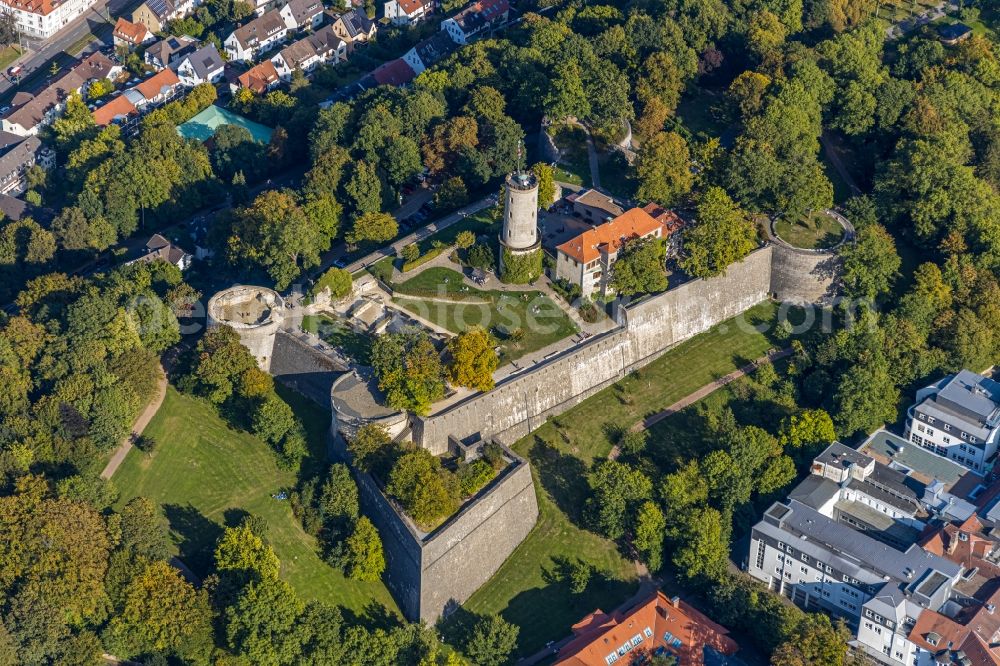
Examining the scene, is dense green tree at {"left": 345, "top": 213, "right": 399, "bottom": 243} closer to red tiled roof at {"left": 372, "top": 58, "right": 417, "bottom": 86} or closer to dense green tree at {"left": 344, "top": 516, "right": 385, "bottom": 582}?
dense green tree at {"left": 344, "top": 516, "right": 385, "bottom": 582}

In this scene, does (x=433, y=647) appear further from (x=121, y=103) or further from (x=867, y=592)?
(x=121, y=103)

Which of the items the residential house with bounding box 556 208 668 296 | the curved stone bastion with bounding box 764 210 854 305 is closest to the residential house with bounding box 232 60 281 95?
the residential house with bounding box 556 208 668 296

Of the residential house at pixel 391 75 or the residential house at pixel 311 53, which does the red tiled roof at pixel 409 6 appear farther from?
the residential house at pixel 391 75

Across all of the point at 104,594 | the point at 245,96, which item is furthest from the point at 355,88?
the point at 104,594

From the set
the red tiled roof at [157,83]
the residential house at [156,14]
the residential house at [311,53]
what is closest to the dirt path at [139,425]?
the red tiled roof at [157,83]

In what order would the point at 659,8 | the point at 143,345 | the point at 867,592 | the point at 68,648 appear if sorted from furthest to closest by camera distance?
1. the point at 659,8
2. the point at 143,345
3. the point at 867,592
4. the point at 68,648

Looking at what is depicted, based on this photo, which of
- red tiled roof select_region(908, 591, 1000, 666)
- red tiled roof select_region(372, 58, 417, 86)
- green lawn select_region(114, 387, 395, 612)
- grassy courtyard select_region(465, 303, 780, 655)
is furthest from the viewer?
red tiled roof select_region(372, 58, 417, 86)
